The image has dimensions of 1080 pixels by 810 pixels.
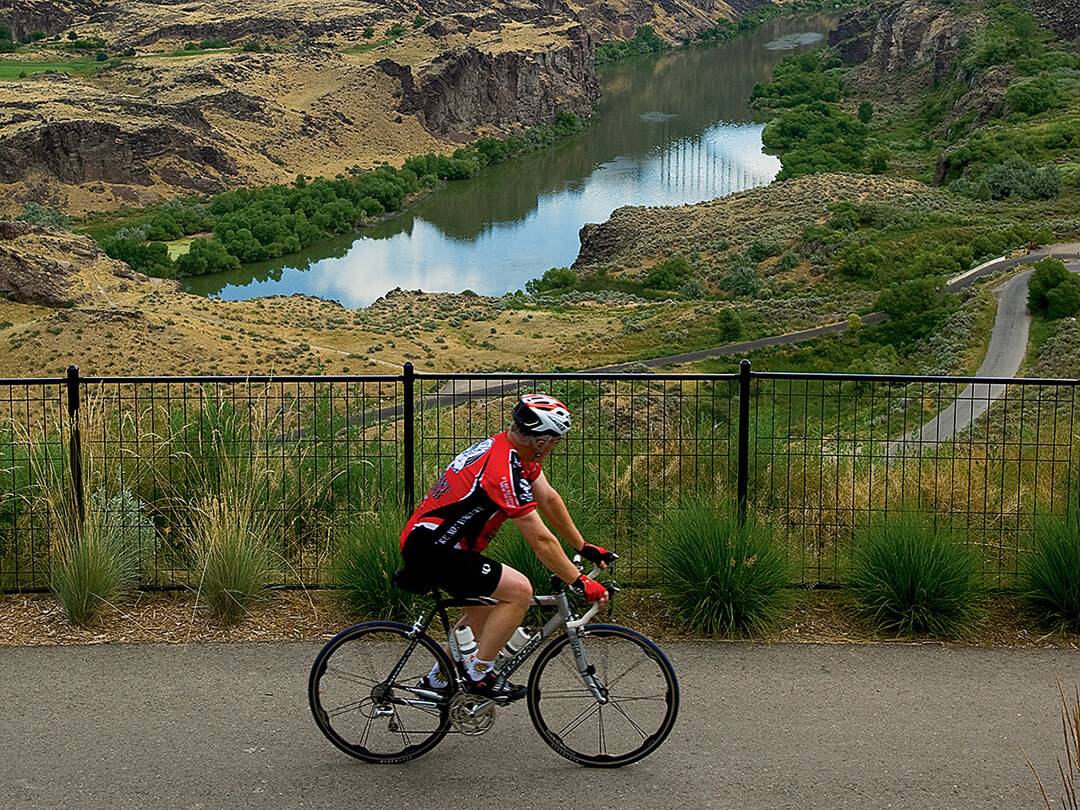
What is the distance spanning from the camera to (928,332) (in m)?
47.4

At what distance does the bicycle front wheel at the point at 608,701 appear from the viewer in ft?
21.4

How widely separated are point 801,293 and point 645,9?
125m

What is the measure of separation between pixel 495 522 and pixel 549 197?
303 ft

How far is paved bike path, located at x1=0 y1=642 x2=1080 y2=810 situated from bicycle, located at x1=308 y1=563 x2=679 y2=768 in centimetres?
12

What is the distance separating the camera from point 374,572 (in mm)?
8500

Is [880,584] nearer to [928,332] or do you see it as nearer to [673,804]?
[673,804]

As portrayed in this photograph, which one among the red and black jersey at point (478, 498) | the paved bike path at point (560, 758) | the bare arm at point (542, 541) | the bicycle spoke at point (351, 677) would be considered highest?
the red and black jersey at point (478, 498)

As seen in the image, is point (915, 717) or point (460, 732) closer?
point (460, 732)

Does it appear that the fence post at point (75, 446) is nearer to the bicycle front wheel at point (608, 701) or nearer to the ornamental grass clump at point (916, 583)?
the bicycle front wheel at point (608, 701)

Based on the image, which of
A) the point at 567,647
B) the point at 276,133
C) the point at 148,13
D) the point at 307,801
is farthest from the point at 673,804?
the point at 148,13

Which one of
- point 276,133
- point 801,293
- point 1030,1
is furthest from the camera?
point 1030,1

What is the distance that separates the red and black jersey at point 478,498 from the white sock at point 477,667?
0.51 meters

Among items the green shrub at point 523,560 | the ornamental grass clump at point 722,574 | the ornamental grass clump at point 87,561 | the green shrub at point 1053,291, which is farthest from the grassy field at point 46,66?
the ornamental grass clump at point 722,574

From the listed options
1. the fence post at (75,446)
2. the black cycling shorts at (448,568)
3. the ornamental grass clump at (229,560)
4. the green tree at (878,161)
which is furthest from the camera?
the green tree at (878,161)
